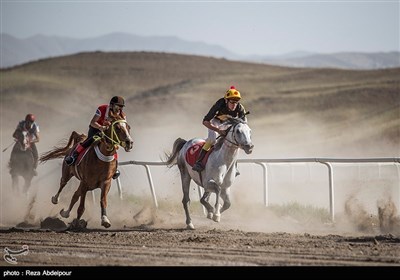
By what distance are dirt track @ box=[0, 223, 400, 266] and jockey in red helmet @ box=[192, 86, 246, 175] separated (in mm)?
1638

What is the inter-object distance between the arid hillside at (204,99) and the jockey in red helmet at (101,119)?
80.2ft

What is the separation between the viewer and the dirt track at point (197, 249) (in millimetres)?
11867

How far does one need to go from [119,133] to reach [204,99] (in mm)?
63733

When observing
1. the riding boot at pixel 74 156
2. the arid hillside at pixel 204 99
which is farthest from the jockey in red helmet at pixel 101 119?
the arid hillside at pixel 204 99

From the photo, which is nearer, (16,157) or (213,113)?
(213,113)

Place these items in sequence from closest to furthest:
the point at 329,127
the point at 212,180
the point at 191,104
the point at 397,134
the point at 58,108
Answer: the point at 212,180, the point at 397,134, the point at 329,127, the point at 191,104, the point at 58,108

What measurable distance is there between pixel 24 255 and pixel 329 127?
171 feet

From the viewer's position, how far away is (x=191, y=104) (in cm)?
7756

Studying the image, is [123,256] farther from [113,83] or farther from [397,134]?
[113,83]

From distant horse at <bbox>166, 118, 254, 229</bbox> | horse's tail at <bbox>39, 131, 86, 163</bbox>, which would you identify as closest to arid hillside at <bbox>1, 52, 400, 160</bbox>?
horse's tail at <bbox>39, 131, 86, 163</bbox>

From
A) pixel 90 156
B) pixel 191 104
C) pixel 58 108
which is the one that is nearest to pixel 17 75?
pixel 58 108

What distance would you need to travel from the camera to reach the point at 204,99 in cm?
8038

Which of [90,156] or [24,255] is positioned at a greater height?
[90,156]

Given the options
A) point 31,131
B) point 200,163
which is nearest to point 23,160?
point 31,131
